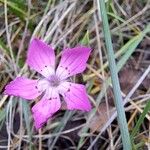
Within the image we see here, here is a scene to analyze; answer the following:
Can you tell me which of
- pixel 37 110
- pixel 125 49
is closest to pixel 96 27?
pixel 125 49

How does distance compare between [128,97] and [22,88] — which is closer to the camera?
[22,88]

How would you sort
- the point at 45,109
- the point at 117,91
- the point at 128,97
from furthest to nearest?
1. the point at 128,97
2. the point at 45,109
3. the point at 117,91

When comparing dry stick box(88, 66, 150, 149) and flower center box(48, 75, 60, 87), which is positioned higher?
flower center box(48, 75, 60, 87)

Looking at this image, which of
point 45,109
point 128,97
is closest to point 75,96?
point 45,109

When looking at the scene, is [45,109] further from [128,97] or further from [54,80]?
[128,97]

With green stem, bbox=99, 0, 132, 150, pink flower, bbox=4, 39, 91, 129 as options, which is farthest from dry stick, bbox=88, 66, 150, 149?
green stem, bbox=99, 0, 132, 150

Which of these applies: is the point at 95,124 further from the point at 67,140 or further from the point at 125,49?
the point at 125,49

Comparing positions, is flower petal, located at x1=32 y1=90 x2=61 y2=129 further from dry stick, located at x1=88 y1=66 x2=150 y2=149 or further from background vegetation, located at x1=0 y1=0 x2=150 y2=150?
dry stick, located at x1=88 y1=66 x2=150 y2=149
